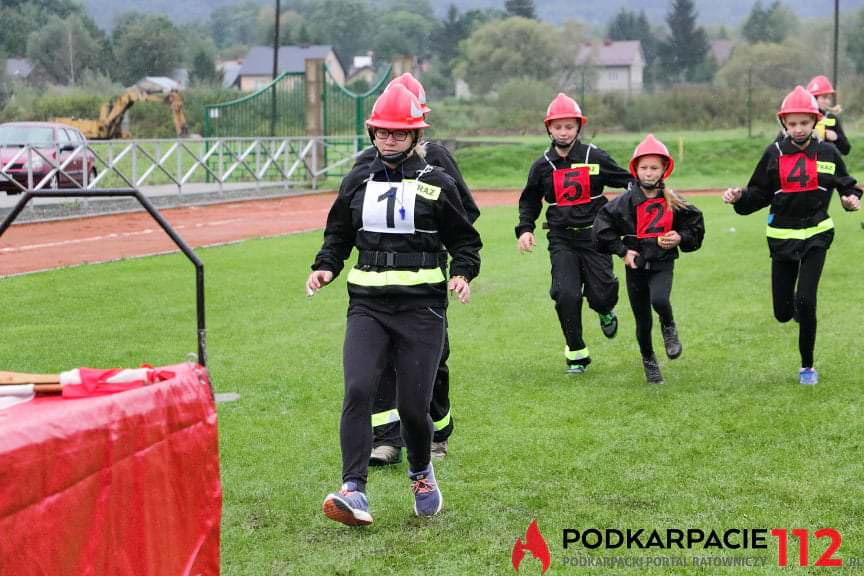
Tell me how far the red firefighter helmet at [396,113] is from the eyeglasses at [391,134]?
3 cm

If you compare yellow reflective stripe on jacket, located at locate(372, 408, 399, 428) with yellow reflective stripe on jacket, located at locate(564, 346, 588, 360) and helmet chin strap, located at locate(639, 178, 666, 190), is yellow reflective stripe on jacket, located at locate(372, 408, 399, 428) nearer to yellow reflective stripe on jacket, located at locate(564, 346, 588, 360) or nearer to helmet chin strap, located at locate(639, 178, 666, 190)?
helmet chin strap, located at locate(639, 178, 666, 190)

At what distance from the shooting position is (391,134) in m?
5.77

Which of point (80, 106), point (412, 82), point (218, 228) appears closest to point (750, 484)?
point (412, 82)

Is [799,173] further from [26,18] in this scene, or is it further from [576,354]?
[26,18]

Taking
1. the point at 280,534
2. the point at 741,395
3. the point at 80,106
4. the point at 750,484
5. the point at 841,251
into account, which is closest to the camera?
the point at 280,534

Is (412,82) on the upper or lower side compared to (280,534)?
upper

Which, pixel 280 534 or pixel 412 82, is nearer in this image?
pixel 280 534

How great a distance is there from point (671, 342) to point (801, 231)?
117 centimetres

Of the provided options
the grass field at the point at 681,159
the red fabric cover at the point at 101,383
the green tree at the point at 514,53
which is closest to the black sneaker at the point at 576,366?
the red fabric cover at the point at 101,383

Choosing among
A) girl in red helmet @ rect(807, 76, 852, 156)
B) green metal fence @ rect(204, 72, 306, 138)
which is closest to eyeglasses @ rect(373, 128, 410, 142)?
girl in red helmet @ rect(807, 76, 852, 156)

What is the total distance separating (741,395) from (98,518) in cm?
553

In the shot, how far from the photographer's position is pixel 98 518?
144 inches

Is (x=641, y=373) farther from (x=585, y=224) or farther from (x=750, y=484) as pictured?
(x=750, y=484)

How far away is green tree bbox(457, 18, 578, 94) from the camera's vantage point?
98438 mm
